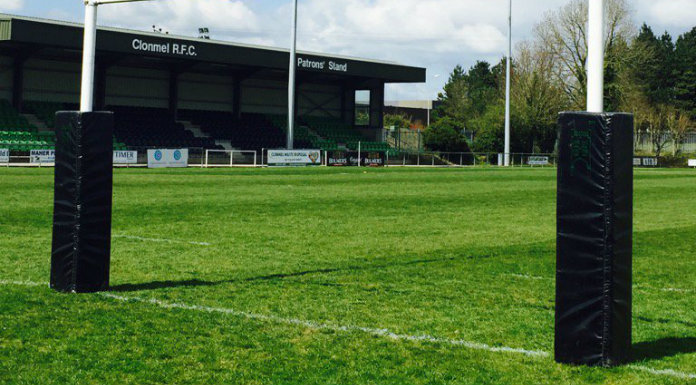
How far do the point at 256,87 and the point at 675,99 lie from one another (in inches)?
2497

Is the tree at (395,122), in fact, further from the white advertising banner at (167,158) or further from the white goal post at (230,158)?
the white advertising banner at (167,158)

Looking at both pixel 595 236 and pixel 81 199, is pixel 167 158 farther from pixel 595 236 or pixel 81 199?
pixel 595 236

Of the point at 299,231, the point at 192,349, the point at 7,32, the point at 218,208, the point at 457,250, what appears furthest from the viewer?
the point at 7,32

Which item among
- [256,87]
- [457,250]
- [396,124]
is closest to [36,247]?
[457,250]

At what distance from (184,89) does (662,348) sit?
53.2m

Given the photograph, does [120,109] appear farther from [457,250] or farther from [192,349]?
[192,349]

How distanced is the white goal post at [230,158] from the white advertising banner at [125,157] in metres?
5.24

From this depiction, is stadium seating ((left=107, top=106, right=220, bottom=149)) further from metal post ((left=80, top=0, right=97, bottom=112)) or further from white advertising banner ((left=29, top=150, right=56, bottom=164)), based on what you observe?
metal post ((left=80, top=0, right=97, bottom=112))

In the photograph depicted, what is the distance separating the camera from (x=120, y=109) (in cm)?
5316

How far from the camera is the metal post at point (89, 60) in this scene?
814 centimetres

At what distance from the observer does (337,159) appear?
49.8m

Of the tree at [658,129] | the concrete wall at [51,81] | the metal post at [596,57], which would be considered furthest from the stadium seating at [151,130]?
the tree at [658,129]

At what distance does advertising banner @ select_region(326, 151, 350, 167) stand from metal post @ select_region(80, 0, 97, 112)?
133 ft

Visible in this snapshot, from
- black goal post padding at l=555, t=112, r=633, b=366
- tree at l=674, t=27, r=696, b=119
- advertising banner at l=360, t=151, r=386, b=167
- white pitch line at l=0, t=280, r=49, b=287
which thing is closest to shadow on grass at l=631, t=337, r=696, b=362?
black goal post padding at l=555, t=112, r=633, b=366
